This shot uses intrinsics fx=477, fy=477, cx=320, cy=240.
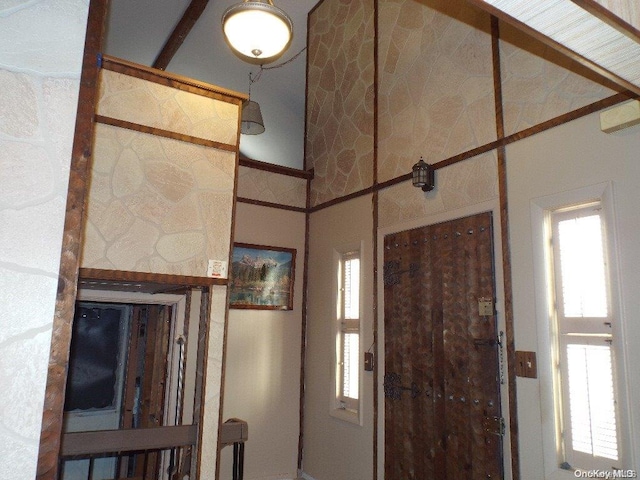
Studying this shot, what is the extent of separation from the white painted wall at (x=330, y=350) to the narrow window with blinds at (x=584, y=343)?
1663 millimetres

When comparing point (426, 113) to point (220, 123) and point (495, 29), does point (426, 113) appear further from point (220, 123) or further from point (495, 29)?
point (220, 123)

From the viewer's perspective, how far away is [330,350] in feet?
14.8

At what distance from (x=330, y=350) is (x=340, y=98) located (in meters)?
2.54

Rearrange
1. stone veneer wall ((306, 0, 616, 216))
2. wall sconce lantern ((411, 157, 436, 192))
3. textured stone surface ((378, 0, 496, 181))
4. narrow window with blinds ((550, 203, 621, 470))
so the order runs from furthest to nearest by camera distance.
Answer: wall sconce lantern ((411, 157, 436, 192)), textured stone surface ((378, 0, 496, 181)), stone veneer wall ((306, 0, 616, 216)), narrow window with blinds ((550, 203, 621, 470))

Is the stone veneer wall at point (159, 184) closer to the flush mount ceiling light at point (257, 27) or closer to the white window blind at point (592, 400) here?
the flush mount ceiling light at point (257, 27)

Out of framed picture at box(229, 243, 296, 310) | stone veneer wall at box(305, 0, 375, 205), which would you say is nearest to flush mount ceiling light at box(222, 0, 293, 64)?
stone veneer wall at box(305, 0, 375, 205)

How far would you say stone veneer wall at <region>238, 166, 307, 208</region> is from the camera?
4.82m

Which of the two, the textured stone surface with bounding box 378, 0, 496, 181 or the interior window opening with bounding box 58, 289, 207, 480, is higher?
the textured stone surface with bounding box 378, 0, 496, 181

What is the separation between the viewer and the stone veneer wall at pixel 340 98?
451 centimetres

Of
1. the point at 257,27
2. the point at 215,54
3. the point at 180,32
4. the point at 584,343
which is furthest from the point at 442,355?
the point at 180,32

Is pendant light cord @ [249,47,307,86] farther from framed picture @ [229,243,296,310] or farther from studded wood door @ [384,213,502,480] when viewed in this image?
studded wood door @ [384,213,502,480]

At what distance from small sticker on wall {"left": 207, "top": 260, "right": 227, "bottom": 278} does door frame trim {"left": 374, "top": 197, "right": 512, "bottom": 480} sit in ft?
4.96

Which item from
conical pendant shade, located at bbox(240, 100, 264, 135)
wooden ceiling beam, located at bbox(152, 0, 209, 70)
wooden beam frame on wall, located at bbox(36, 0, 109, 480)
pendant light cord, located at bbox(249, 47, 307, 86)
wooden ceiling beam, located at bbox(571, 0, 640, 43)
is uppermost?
wooden ceiling beam, located at bbox(152, 0, 209, 70)

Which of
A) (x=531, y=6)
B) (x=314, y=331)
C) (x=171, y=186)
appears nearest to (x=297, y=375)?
(x=314, y=331)
